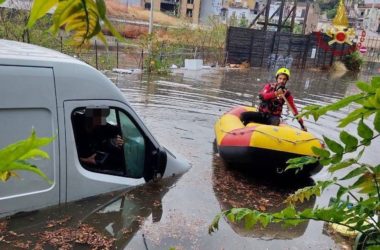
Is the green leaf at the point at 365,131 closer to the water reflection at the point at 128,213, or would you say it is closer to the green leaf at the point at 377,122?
the green leaf at the point at 377,122

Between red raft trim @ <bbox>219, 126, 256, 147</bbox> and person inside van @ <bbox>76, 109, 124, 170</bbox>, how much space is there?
2.45 meters

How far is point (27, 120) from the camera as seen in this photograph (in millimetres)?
4281

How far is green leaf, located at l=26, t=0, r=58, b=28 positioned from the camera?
0.52 m

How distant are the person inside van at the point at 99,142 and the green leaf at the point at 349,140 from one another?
4.02m

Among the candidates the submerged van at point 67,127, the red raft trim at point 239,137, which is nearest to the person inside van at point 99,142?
the submerged van at point 67,127

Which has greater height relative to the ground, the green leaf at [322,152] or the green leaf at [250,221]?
the green leaf at [322,152]

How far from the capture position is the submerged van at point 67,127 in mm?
4203

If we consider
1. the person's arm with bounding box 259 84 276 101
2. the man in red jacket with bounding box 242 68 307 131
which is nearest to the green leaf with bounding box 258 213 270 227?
the man in red jacket with bounding box 242 68 307 131

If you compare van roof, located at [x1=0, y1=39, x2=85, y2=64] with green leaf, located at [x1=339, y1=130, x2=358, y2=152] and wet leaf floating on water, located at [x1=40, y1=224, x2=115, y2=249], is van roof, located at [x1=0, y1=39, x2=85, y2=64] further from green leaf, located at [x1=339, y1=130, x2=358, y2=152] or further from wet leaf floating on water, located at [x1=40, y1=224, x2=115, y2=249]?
green leaf, located at [x1=339, y1=130, x2=358, y2=152]

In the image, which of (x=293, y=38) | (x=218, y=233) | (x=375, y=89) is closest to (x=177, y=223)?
(x=218, y=233)

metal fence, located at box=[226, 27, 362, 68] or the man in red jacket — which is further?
metal fence, located at box=[226, 27, 362, 68]

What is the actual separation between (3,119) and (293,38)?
98.7 ft

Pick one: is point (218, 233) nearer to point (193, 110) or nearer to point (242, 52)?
point (193, 110)

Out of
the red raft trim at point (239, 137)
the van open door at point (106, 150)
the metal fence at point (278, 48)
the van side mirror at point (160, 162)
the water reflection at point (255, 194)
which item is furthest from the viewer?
the metal fence at point (278, 48)
